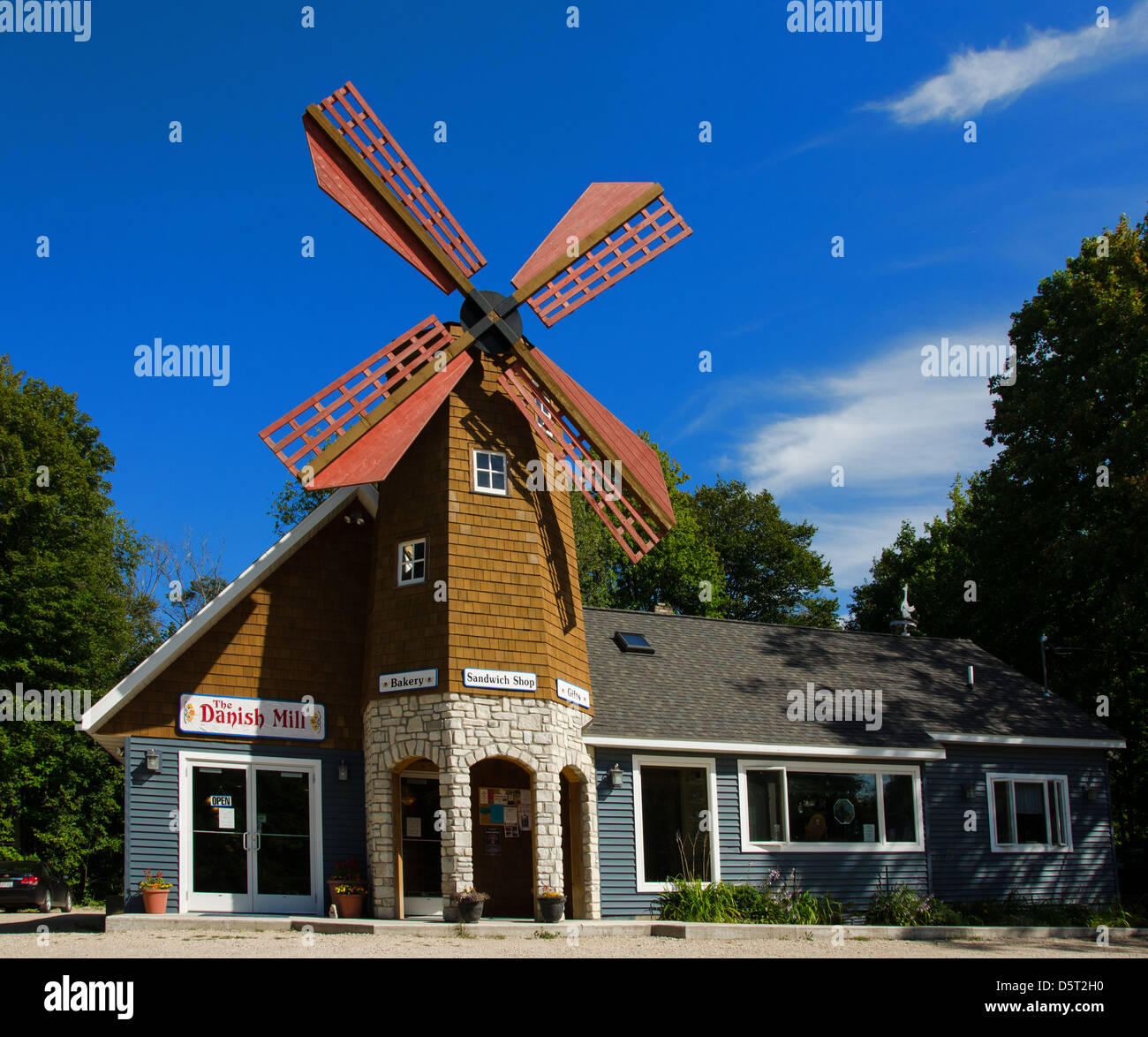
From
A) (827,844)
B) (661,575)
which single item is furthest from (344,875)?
(661,575)

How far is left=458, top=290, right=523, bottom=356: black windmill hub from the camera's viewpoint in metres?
A: 18.1

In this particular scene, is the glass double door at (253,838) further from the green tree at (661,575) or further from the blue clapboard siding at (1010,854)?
the green tree at (661,575)

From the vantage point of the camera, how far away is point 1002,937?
58.7 feet

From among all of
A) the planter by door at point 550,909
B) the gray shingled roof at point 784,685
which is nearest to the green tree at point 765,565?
the gray shingled roof at point 784,685

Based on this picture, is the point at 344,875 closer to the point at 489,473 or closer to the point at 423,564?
the point at 423,564

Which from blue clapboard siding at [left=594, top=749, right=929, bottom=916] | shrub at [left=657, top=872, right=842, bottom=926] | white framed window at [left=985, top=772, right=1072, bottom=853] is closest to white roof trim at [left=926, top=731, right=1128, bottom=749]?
white framed window at [left=985, top=772, right=1072, bottom=853]

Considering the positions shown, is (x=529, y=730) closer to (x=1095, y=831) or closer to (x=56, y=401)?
(x=1095, y=831)

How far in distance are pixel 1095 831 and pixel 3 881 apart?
2136cm

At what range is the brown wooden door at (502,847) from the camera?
59.9 feet

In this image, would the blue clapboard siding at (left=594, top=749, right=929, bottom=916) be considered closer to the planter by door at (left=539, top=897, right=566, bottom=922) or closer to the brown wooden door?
the brown wooden door

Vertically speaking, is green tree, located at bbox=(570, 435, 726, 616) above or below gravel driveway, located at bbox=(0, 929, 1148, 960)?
above

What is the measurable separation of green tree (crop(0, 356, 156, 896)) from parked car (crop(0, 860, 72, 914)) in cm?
778

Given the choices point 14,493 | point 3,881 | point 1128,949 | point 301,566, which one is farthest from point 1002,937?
point 14,493

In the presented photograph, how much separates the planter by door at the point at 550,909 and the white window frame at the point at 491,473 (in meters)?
6.00
